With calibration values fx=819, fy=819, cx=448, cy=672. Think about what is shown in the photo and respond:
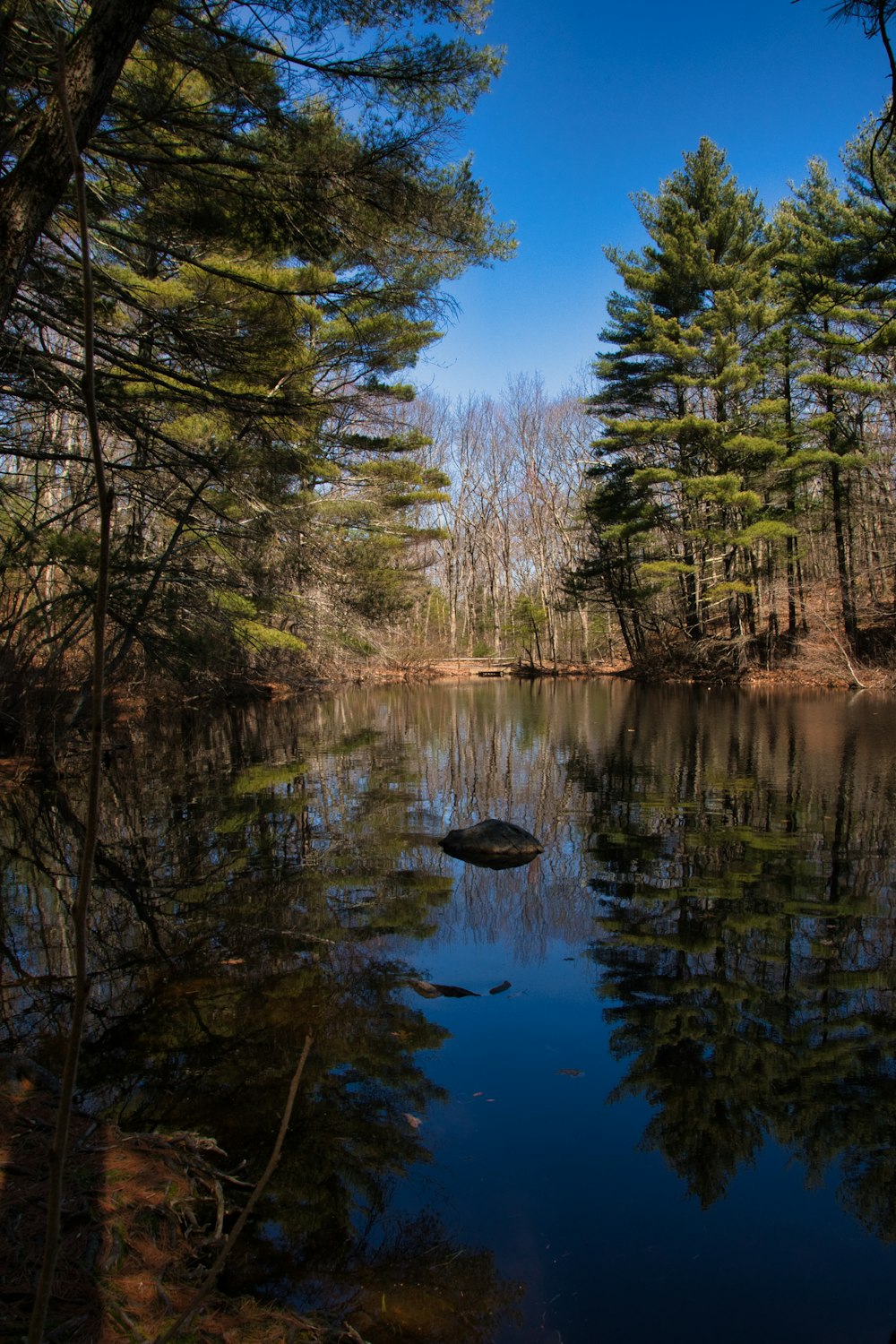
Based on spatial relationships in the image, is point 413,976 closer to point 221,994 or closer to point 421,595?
point 221,994

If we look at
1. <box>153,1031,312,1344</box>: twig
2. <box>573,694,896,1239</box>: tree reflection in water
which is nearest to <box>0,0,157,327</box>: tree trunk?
<box>153,1031,312,1344</box>: twig

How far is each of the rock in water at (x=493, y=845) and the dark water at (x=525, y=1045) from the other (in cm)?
19

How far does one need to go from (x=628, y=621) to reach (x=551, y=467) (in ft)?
34.5

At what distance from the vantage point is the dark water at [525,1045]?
240 cm

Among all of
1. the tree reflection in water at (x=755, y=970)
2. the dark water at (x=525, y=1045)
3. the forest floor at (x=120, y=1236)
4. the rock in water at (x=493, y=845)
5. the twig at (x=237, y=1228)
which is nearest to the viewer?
the twig at (x=237, y=1228)

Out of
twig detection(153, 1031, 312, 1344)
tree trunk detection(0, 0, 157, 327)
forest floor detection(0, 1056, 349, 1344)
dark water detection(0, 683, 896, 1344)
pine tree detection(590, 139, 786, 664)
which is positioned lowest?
dark water detection(0, 683, 896, 1344)

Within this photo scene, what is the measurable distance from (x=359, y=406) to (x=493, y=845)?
760cm

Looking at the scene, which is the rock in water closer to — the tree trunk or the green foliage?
the green foliage

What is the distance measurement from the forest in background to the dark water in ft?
8.08

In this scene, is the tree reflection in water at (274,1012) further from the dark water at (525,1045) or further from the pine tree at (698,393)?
the pine tree at (698,393)

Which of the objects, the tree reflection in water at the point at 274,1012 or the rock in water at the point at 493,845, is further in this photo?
the rock in water at the point at 493,845

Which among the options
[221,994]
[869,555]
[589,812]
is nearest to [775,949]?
[221,994]

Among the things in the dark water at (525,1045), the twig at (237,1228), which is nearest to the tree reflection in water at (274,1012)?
the dark water at (525,1045)

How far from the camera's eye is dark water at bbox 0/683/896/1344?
240cm
